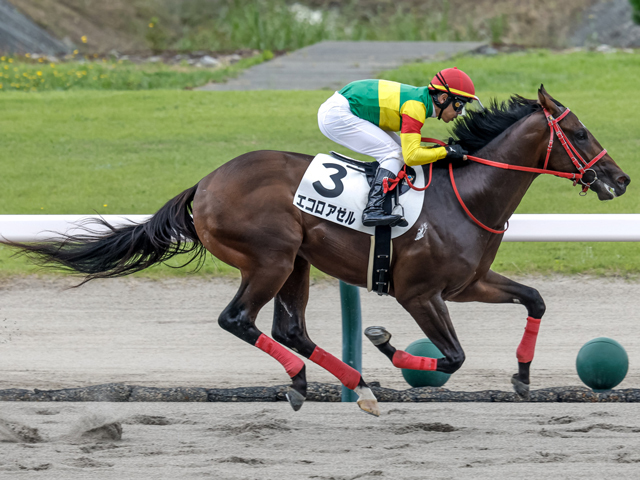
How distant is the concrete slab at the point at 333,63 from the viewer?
1291cm

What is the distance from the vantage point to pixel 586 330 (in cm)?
586

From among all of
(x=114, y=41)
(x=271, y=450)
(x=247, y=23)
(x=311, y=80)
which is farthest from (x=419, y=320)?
(x=114, y=41)

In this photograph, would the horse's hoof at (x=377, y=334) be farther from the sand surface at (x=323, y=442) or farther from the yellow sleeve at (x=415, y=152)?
the yellow sleeve at (x=415, y=152)

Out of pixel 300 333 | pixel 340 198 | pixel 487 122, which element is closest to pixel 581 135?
pixel 487 122

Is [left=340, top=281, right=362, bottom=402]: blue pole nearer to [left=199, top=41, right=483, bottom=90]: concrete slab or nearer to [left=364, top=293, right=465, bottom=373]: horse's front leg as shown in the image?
[left=364, top=293, right=465, bottom=373]: horse's front leg

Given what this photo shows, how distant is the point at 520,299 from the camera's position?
14.1 feet

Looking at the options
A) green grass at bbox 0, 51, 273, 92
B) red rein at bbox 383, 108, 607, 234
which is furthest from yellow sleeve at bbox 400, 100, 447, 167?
green grass at bbox 0, 51, 273, 92

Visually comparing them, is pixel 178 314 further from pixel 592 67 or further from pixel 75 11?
pixel 75 11

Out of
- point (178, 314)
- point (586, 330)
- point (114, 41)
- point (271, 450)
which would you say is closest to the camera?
point (271, 450)

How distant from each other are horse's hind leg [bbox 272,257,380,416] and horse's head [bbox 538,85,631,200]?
1359mm

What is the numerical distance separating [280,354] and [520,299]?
1.23 metres

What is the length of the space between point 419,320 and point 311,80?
953 centimetres

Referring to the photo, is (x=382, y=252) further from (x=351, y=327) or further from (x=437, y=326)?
(x=351, y=327)

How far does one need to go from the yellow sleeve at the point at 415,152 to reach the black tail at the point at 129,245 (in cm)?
109
